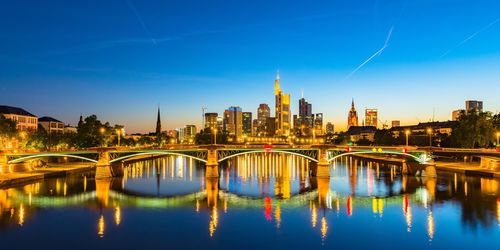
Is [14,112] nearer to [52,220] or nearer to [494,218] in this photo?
[52,220]

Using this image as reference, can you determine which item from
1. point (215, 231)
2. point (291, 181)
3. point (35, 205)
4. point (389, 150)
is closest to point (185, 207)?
point (215, 231)

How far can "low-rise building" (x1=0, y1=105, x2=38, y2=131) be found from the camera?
134 m

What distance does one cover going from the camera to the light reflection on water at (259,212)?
39625 millimetres

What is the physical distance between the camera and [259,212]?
5166cm

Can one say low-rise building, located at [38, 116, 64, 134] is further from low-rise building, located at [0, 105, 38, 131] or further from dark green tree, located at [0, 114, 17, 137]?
dark green tree, located at [0, 114, 17, 137]

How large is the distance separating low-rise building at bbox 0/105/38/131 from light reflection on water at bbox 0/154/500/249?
67063 millimetres

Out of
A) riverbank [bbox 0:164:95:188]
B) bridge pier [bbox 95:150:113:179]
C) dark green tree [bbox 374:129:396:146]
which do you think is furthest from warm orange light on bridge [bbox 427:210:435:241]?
dark green tree [bbox 374:129:396:146]

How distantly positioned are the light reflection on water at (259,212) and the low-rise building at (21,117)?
2640 inches

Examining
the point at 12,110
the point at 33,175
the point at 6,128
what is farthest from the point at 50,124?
the point at 33,175

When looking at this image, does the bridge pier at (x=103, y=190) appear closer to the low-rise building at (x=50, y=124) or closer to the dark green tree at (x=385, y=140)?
the low-rise building at (x=50, y=124)

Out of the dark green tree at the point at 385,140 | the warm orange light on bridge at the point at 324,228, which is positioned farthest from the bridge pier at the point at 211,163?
the dark green tree at the point at 385,140

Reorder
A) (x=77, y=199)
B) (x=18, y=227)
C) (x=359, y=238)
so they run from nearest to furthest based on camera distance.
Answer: (x=359, y=238)
(x=18, y=227)
(x=77, y=199)

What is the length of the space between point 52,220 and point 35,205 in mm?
9275

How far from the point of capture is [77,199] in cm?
6012
